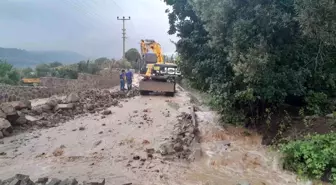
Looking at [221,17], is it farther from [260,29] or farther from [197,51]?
[197,51]

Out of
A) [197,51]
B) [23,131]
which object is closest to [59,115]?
[23,131]

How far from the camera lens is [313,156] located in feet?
20.0

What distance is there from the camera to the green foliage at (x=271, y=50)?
7.58 meters

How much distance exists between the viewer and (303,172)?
246 inches

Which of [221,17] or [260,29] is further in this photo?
[221,17]

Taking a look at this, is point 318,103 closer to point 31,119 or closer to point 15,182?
point 15,182

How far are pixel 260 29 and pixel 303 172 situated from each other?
3.77 metres

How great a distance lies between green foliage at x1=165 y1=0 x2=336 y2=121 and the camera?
298 inches

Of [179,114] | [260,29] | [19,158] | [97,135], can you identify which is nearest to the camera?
[19,158]

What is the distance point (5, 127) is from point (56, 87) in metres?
10.4

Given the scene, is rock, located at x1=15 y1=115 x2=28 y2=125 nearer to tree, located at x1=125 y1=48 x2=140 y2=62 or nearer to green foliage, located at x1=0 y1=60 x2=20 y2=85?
green foliage, located at x1=0 y1=60 x2=20 y2=85

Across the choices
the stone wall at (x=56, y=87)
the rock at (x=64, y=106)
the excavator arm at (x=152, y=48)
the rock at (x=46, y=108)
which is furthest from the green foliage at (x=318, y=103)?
the excavator arm at (x=152, y=48)

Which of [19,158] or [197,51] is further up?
[197,51]

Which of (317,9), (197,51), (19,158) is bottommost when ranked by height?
(19,158)
